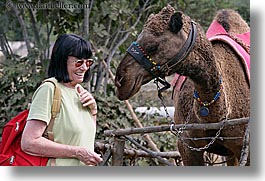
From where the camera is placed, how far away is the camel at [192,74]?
164 cm

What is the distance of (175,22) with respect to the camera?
1.62 meters

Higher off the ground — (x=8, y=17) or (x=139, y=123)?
(x=8, y=17)

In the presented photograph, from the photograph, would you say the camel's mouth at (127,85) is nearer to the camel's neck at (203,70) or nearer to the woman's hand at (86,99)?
the camel's neck at (203,70)

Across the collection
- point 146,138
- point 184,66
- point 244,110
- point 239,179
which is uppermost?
point 184,66

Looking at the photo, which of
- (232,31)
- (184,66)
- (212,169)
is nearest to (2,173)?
(212,169)

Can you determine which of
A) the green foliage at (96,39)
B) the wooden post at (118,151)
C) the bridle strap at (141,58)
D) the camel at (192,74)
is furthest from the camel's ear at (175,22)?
the green foliage at (96,39)

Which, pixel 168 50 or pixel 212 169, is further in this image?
pixel 168 50

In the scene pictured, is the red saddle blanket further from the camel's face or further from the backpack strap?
the backpack strap

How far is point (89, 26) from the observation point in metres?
2.80

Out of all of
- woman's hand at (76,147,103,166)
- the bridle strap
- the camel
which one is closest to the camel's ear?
the camel

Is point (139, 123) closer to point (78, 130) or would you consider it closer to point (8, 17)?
point (8, 17)

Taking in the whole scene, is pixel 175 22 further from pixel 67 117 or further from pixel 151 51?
pixel 67 117

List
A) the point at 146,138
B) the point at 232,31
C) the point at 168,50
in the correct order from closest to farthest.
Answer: the point at 168,50, the point at 232,31, the point at 146,138

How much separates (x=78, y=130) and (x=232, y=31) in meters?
1.11
